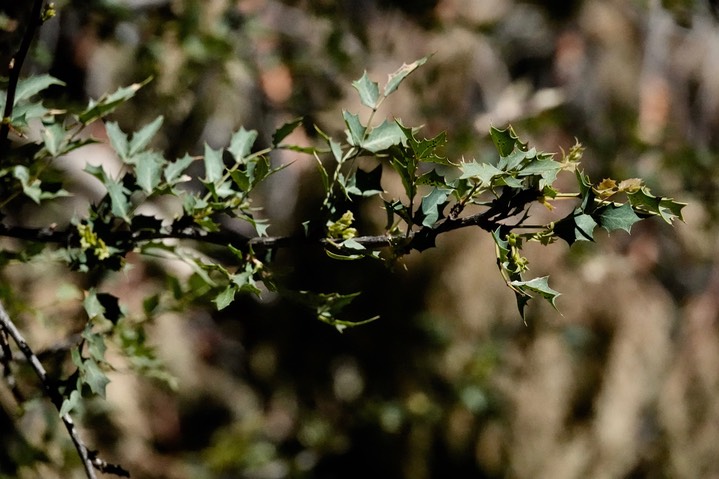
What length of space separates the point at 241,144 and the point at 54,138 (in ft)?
0.64

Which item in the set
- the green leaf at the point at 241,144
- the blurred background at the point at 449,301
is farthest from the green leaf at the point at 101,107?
the blurred background at the point at 449,301

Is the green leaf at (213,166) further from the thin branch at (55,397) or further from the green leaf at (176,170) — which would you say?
the thin branch at (55,397)

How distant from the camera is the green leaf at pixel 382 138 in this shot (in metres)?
0.63

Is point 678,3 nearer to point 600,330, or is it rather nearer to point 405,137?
point 600,330

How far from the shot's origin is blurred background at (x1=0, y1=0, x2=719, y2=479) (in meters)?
1.82

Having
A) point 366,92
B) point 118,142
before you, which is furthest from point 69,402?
point 366,92

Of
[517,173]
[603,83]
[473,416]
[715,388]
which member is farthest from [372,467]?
[517,173]

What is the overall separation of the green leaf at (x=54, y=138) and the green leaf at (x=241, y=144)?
0.18m

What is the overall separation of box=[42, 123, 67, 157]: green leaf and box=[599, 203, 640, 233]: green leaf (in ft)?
1.78

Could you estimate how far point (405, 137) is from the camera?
1.98 ft

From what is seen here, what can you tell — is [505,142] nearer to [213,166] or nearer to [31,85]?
[213,166]

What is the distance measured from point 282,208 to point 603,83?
1.19 meters

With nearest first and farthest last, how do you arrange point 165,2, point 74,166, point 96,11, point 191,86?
point 96,11
point 165,2
point 74,166
point 191,86

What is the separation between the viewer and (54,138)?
2.36 feet
